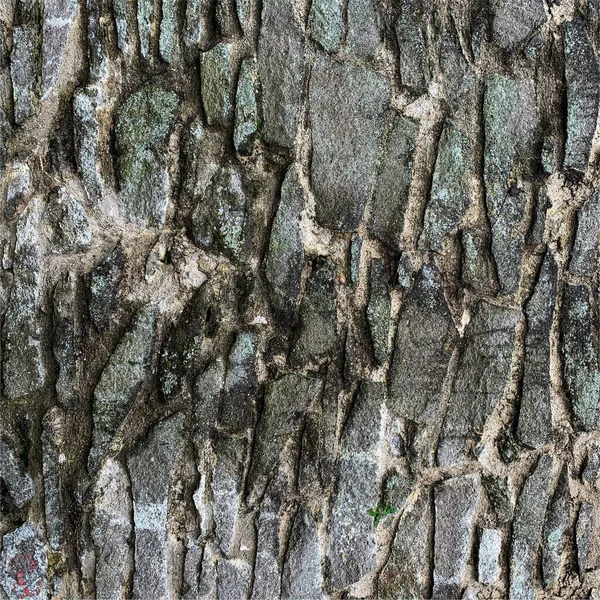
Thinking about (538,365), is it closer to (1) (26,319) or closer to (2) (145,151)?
(2) (145,151)

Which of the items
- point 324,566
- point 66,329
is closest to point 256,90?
point 66,329

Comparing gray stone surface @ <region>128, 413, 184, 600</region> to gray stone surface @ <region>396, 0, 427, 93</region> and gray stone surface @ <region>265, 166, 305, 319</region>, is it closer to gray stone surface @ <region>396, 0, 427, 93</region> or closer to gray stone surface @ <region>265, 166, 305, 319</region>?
gray stone surface @ <region>265, 166, 305, 319</region>

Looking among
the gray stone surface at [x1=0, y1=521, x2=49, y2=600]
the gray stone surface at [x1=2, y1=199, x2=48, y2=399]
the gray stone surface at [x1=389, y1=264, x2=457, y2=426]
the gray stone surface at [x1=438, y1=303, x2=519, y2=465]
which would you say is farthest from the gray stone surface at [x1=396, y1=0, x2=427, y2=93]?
the gray stone surface at [x1=0, y1=521, x2=49, y2=600]

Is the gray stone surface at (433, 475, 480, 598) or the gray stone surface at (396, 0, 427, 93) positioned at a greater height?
the gray stone surface at (396, 0, 427, 93)

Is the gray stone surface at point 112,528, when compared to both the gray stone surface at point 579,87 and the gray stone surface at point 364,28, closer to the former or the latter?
the gray stone surface at point 364,28

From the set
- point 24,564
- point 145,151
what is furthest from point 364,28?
point 24,564

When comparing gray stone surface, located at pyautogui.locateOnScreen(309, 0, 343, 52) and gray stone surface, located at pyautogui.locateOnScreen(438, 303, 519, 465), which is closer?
gray stone surface, located at pyautogui.locateOnScreen(309, 0, 343, 52)

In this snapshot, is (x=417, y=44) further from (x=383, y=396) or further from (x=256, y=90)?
(x=383, y=396)

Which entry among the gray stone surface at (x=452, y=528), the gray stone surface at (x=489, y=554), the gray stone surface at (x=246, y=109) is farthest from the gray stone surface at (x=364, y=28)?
the gray stone surface at (x=489, y=554)
